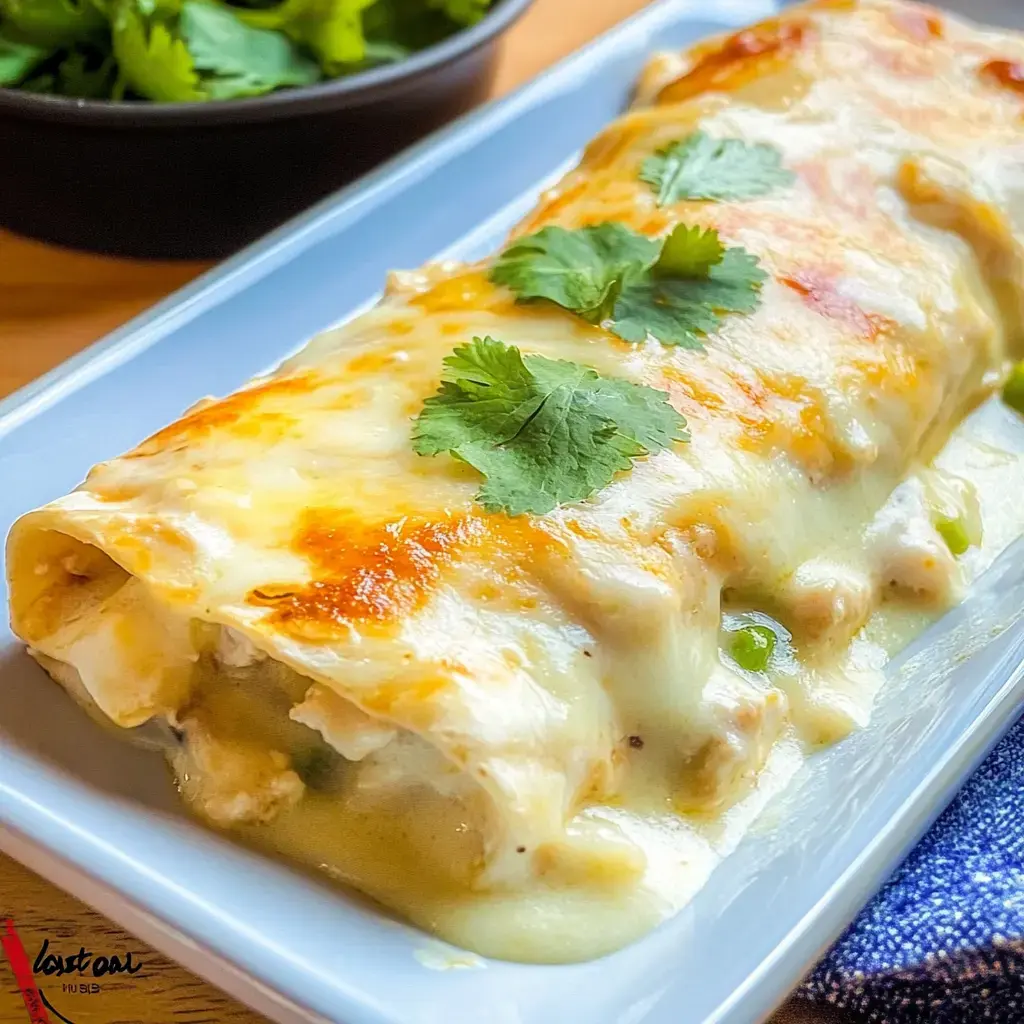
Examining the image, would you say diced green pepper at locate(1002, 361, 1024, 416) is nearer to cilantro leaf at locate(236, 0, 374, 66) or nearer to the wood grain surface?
the wood grain surface

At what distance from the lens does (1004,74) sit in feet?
6.14

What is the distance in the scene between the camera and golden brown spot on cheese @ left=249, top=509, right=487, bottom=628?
40.9 inches

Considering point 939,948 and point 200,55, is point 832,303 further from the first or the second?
point 200,55

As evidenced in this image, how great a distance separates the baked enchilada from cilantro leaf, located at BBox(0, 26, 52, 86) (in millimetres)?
727

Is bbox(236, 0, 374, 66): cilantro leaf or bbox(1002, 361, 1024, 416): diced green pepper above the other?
bbox(236, 0, 374, 66): cilantro leaf

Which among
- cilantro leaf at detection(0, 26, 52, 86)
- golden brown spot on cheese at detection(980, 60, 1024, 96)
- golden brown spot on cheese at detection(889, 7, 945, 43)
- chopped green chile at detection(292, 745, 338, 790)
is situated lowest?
chopped green chile at detection(292, 745, 338, 790)

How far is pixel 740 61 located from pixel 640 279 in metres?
0.66

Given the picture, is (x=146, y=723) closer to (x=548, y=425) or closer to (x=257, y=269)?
(x=548, y=425)

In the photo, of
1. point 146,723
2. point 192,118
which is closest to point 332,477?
point 146,723

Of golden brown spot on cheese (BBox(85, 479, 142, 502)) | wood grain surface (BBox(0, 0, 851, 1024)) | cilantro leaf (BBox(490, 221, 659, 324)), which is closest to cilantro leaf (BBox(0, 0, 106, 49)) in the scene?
wood grain surface (BBox(0, 0, 851, 1024))

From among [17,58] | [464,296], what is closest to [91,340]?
[17,58]

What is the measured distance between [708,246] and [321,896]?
796 mm

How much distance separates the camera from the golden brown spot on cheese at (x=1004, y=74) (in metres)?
1.86

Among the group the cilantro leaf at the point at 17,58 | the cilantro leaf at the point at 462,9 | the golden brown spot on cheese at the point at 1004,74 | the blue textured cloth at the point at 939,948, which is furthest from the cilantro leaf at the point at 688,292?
the cilantro leaf at the point at 17,58
